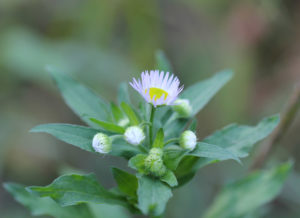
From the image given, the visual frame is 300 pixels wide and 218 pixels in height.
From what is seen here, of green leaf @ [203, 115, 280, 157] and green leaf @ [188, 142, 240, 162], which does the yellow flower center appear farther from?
green leaf @ [203, 115, 280, 157]

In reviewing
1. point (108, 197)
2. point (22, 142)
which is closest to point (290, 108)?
point (108, 197)

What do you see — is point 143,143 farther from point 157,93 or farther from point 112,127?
point 157,93

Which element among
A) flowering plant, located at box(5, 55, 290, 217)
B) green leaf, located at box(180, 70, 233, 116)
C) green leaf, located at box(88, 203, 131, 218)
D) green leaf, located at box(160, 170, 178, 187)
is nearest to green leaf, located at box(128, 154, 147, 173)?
flowering plant, located at box(5, 55, 290, 217)

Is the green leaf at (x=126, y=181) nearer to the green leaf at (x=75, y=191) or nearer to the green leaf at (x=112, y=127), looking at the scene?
the green leaf at (x=75, y=191)

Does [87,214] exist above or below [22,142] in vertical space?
below

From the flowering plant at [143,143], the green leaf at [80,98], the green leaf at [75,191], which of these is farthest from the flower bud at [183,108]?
the green leaf at [75,191]

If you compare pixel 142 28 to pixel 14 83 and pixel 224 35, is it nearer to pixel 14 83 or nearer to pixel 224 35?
pixel 224 35
